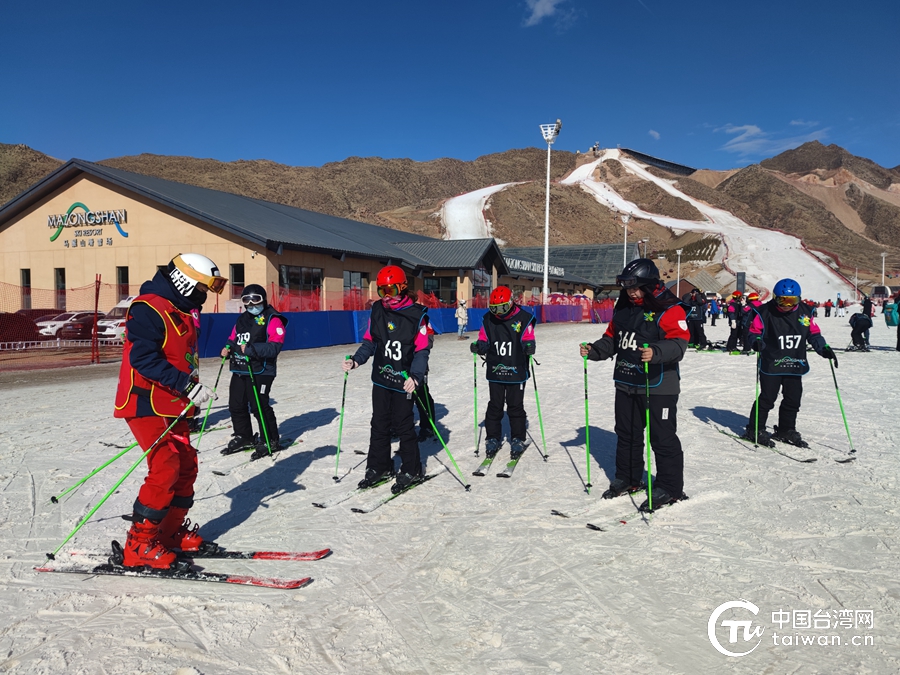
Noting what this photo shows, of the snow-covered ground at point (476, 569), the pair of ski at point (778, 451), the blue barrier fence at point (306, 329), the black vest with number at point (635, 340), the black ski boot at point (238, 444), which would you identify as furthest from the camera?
the blue barrier fence at point (306, 329)

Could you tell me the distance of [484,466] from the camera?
21.3ft

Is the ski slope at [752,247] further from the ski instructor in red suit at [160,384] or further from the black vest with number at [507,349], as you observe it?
the ski instructor in red suit at [160,384]

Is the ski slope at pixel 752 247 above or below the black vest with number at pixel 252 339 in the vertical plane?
above

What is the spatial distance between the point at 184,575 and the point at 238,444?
137 inches

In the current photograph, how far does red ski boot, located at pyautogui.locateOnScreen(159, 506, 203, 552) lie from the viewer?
411cm

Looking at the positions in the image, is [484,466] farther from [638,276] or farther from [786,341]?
[786,341]

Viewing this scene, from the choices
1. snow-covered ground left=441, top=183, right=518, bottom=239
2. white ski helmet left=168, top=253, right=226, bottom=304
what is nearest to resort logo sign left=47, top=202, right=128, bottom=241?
white ski helmet left=168, top=253, right=226, bottom=304

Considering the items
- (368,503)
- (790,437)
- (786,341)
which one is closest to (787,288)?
(786,341)

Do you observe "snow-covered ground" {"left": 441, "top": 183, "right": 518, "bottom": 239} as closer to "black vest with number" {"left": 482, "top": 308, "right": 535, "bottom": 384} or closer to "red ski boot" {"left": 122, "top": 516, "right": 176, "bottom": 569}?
"black vest with number" {"left": 482, "top": 308, "right": 535, "bottom": 384}

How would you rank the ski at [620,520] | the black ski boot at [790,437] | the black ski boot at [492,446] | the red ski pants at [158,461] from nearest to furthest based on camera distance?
the red ski pants at [158,461] → the ski at [620,520] → the black ski boot at [492,446] → the black ski boot at [790,437]

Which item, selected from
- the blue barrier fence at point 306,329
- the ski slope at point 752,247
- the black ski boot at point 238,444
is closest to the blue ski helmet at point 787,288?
the black ski boot at point 238,444

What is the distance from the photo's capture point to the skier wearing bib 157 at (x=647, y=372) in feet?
16.3

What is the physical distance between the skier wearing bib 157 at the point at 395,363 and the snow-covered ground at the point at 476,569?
453 mm

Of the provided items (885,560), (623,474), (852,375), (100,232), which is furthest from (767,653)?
(100,232)
